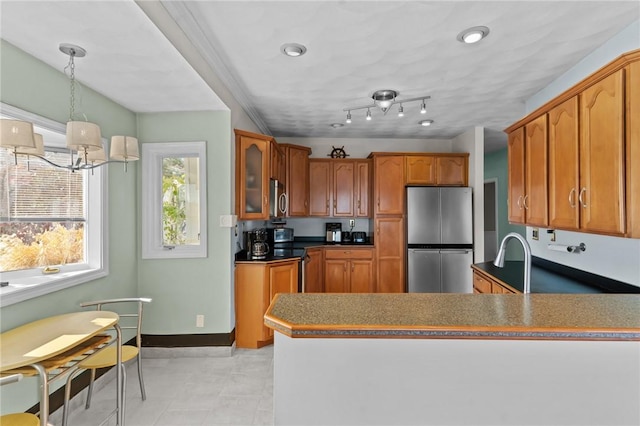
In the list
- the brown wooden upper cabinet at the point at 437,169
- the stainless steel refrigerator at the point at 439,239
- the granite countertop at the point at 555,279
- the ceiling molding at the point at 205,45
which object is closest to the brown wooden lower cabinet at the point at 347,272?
the stainless steel refrigerator at the point at 439,239

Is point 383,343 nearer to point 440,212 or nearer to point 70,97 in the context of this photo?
point 70,97

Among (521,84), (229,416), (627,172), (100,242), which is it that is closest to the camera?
(627,172)

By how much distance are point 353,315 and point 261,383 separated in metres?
1.84

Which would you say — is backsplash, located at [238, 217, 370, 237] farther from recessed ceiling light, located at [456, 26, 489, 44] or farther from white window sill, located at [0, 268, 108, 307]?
recessed ceiling light, located at [456, 26, 489, 44]

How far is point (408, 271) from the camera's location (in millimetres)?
4430

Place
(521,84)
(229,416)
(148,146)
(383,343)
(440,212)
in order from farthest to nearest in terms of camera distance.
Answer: (440,212), (148,146), (521,84), (229,416), (383,343)

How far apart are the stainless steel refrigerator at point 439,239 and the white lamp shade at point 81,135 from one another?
370cm

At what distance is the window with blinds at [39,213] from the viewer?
1942 mm

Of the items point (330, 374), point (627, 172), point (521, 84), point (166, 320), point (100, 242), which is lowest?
point (166, 320)

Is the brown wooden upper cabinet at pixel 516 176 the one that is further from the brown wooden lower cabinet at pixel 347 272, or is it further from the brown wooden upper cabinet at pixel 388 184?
the brown wooden lower cabinet at pixel 347 272

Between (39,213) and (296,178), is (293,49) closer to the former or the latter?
(39,213)

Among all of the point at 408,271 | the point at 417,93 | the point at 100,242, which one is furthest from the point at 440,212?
the point at 100,242

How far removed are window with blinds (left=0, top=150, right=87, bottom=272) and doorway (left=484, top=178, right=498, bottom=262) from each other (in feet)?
→ 20.8

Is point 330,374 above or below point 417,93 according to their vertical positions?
below
